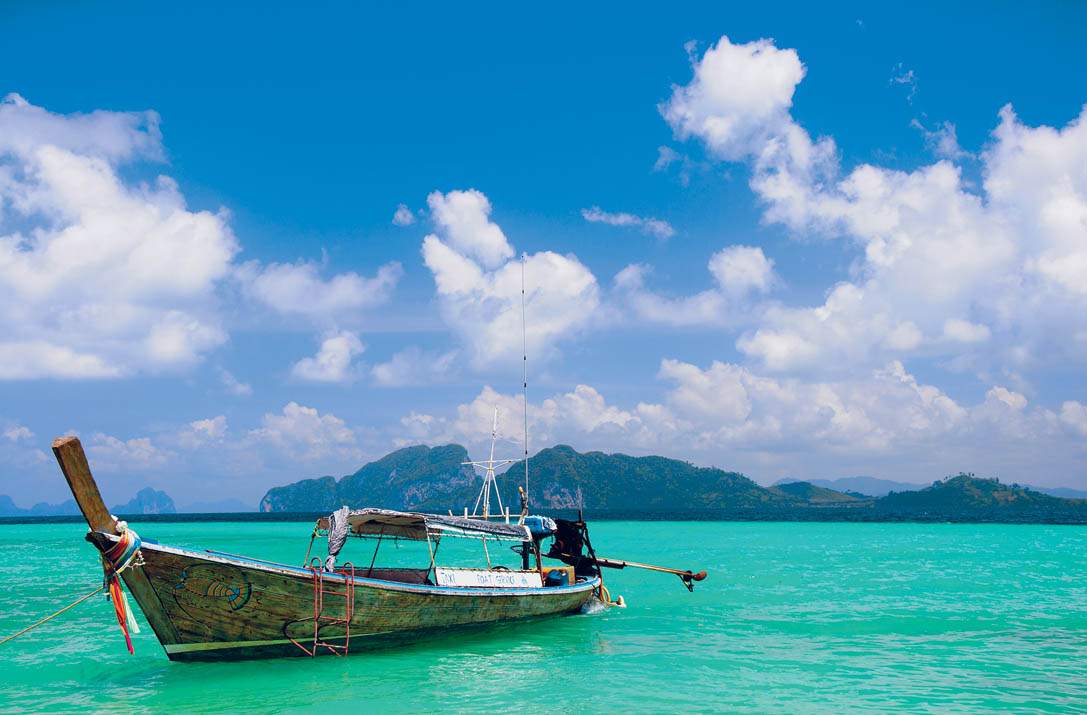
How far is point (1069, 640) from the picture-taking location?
22234mm

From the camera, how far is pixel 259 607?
16562 millimetres

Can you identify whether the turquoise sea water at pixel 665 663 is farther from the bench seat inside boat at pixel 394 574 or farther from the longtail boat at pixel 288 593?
the bench seat inside boat at pixel 394 574

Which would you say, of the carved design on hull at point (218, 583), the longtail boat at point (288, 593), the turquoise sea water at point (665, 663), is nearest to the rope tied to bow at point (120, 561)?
the longtail boat at point (288, 593)

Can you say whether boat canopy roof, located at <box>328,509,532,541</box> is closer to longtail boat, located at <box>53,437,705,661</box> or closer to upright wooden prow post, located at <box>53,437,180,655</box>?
longtail boat, located at <box>53,437,705,661</box>

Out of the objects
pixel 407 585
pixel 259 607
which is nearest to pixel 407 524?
pixel 407 585

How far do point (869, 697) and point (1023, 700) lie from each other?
316 cm

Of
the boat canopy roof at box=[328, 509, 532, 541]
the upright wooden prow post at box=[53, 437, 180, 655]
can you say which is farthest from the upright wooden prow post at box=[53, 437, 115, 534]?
the boat canopy roof at box=[328, 509, 532, 541]

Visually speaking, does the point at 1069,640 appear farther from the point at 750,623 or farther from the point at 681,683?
the point at 681,683

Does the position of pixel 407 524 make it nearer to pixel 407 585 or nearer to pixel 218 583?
pixel 407 585

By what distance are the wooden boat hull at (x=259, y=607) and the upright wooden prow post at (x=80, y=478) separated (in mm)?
1453

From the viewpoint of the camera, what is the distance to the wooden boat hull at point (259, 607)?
617 inches

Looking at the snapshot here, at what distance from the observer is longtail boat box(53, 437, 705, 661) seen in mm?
14625

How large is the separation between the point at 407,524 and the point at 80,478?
9135 mm

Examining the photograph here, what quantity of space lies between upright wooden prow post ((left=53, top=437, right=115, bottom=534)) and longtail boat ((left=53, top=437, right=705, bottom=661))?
0.02 meters
